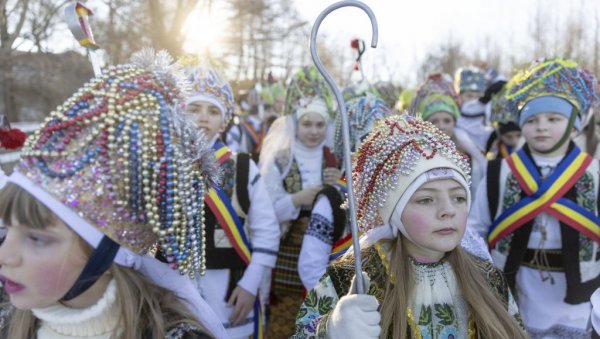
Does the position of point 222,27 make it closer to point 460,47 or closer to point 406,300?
point 406,300

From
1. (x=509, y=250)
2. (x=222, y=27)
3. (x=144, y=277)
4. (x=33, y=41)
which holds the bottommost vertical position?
(x=509, y=250)

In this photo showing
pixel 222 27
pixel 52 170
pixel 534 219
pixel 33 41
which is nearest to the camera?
pixel 52 170

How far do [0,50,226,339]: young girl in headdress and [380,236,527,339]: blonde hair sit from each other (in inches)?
30.9

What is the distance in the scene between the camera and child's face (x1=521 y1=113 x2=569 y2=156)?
3.32 metres

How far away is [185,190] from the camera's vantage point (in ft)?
5.24

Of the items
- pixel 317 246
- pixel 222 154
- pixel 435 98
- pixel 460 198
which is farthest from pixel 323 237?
pixel 435 98

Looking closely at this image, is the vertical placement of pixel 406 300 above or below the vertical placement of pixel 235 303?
above

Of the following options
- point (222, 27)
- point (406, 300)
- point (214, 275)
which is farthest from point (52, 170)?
point (222, 27)

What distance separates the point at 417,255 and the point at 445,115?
2731mm

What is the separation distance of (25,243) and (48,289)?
14 centimetres

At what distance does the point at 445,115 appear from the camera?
188 inches

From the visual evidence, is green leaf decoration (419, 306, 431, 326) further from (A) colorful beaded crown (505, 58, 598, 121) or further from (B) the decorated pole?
(A) colorful beaded crown (505, 58, 598, 121)

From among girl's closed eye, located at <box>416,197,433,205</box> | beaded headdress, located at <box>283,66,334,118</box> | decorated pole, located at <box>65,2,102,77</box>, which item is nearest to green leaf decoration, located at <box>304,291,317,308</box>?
girl's closed eye, located at <box>416,197,433,205</box>

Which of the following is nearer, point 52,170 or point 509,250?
point 52,170
